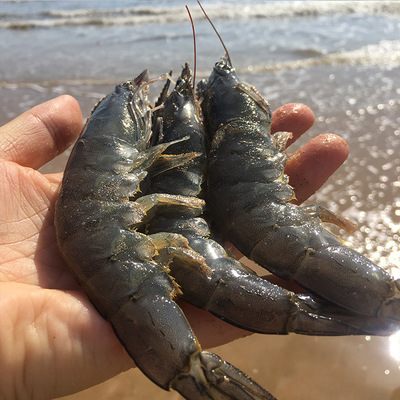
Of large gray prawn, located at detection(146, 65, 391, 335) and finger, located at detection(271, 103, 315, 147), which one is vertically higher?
finger, located at detection(271, 103, 315, 147)

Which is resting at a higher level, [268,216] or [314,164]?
[314,164]

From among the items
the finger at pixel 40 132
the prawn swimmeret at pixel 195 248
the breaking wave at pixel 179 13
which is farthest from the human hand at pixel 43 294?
the breaking wave at pixel 179 13

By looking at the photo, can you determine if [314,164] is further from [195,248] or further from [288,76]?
[288,76]

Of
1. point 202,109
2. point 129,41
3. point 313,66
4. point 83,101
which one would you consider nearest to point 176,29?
point 129,41

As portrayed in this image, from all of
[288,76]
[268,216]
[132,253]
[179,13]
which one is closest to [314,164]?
[268,216]

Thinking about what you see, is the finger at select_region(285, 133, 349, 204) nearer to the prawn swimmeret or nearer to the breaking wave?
the prawn swimmeret

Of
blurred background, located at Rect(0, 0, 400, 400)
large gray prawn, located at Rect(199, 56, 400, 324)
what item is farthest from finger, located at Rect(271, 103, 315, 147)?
blurred background, located at Rect(0, 0, 400, 400)

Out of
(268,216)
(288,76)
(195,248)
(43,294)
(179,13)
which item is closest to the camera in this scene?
(43,294)

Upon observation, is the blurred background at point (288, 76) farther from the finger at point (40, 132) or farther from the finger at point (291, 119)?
the finger at point (40, 132)
